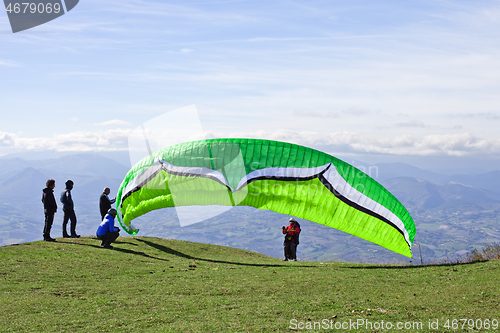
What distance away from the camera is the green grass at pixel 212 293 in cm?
675

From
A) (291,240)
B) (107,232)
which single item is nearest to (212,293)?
(291,240)

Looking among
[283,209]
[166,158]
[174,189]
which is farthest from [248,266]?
[166,158]

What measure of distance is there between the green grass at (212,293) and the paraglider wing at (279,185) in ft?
5.22

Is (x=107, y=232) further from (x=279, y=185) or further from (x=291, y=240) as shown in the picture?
(x=291, y=240)

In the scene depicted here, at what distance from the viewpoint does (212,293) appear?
28.8 ft

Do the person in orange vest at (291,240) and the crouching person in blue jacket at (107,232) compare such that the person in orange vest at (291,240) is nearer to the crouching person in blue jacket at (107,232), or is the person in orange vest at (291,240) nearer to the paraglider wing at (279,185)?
the paraglider wing at (279,185)

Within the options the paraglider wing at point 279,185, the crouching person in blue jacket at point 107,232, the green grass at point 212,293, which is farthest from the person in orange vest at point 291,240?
the crouching person in blue jacket at point 107,232

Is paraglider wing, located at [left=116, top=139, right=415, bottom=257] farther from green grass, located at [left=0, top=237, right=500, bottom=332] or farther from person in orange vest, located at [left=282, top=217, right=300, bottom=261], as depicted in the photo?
person in orange vest, located at [left=282, top=217, right=300, bottom=261]

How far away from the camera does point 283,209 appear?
13047mm

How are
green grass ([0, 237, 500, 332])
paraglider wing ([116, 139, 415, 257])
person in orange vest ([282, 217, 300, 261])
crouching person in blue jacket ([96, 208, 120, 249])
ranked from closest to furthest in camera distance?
1. green grass ([0, 237, 500, 332])
2. paraglider wing ([116, 139, 415, 257])
3. crouching person in blue jacket ([96, 208, 120, 249])
4. person in orange vest ([282, 217, 300, 261])

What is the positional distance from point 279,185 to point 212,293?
5.21 metres

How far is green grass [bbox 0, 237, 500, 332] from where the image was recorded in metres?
6.75

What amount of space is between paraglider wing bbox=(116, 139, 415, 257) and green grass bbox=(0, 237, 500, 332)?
1.59 metres

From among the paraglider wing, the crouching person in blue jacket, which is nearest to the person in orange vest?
the paraglider wing
